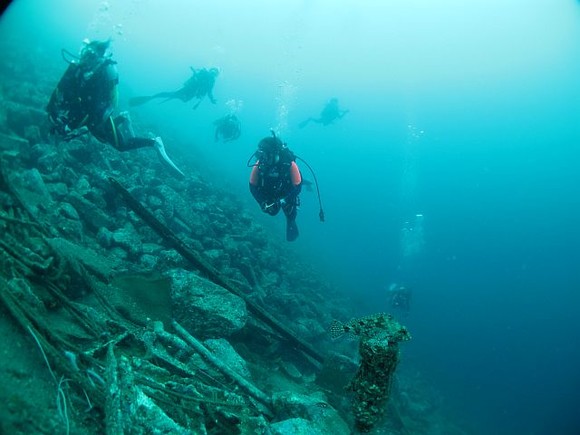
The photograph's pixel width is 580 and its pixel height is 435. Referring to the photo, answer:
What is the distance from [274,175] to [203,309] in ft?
12.0

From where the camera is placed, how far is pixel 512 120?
125m

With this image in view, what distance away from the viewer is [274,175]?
7789 mm

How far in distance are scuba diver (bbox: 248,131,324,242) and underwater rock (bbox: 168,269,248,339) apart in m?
2.75

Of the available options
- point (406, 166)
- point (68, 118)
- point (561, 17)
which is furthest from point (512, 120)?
point (68, 118)

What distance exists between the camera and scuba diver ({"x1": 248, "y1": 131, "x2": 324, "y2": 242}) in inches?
302

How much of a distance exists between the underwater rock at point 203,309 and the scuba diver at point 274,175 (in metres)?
2.75

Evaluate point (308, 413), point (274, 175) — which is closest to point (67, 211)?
point (274, 175)

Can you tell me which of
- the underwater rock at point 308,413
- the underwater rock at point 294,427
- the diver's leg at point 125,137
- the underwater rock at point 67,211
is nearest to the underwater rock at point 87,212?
the underwater rock at point 67,211

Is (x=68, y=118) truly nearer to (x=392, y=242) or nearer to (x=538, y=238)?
(x=392, y=242)

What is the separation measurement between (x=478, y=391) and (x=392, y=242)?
50.8m

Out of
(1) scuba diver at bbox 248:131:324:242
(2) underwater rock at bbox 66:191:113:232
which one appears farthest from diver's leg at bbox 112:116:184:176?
(1) scuba diver at bbox 248:131:324:242

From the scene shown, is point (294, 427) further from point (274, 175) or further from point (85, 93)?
point (85, 93)

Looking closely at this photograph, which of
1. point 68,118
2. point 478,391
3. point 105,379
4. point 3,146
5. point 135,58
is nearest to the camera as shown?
point 105,379

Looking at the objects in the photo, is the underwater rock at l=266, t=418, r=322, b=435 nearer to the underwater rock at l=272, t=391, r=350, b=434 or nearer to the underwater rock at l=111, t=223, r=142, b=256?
the underwater rock at l=272, t=391, r=350, b=434
